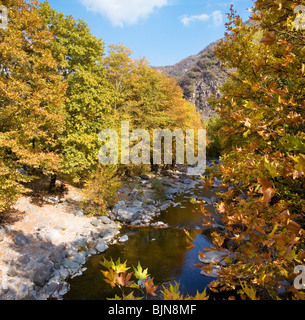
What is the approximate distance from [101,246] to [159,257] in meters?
2.63

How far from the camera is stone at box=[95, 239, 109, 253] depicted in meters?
9.05

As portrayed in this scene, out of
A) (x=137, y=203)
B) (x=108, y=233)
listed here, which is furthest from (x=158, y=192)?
(x=108, y=233)

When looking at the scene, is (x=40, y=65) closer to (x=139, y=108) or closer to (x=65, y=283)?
(x=65, y=283)

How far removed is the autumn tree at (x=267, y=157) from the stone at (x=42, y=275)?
5.99 meters

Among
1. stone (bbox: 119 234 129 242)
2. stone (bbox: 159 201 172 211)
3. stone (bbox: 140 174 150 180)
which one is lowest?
stone (bbox: 119 234 129 242)

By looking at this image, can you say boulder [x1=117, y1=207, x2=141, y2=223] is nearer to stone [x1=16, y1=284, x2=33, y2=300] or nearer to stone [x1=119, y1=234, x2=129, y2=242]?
stone [x1=119, y1=234, x2=129, y2=242]

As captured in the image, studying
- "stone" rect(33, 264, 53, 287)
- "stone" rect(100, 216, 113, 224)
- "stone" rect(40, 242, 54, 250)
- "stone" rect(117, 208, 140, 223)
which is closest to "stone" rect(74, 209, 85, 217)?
"stone" rect(100, 216, 113, 224)

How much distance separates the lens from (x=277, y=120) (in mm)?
1705

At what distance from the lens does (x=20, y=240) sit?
310 inches

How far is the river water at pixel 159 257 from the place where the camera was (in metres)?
6.89

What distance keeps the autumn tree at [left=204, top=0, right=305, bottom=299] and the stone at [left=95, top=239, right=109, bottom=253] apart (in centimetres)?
721

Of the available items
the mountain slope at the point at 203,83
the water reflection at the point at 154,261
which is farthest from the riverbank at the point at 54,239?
the mountain slope at the point at 203,83
